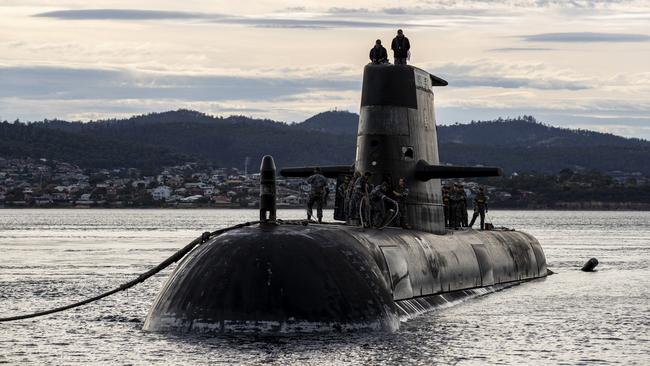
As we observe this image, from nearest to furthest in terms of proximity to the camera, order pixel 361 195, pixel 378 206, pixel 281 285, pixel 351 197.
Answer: pixel 281 285
pixel 361 195
pixel 351 197
pixel 378 206

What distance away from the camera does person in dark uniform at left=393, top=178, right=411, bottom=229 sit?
83.6 feet

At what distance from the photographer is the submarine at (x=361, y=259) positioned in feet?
59.2

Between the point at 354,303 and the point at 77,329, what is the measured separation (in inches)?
244

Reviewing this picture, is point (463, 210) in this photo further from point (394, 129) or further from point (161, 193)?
point (161, 193)

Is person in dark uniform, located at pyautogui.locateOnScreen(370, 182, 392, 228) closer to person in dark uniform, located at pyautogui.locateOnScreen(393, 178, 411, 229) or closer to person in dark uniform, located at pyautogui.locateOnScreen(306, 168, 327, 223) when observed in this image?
person in dark uniform, located at pyautogui.locateOnScreen(393, 178, 411, 229)

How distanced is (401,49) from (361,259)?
26.9 ft

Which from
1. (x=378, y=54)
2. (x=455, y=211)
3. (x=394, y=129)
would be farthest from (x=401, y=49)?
(x=455, y=211)

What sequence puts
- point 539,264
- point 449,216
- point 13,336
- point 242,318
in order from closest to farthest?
point 242,318
point 13,336
point 449,216
point 539,264

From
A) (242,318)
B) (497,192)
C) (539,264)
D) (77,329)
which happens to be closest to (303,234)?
(242,318)

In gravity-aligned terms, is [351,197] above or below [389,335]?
above

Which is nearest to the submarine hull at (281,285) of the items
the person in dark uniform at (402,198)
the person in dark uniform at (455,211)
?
the person in dark uniform at (402,198)

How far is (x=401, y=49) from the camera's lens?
26.9 metres

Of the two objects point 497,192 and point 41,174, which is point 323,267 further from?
point 41,174

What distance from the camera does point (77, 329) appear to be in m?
22.2
